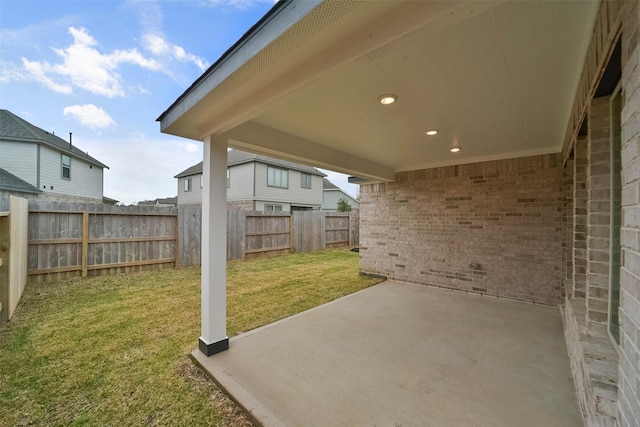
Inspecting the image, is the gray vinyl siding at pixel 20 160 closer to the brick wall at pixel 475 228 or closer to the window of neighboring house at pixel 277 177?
the window of neighboring house at pixel 277 177

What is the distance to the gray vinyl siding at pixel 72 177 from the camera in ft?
37.4

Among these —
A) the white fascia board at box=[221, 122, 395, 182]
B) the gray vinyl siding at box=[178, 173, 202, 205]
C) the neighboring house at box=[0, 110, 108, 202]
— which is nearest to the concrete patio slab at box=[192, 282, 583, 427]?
the white fascia board at box=[221, 122, 395, 182]

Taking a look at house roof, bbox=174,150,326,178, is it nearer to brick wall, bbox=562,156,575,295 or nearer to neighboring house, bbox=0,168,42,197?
neighboring house, bbox=0,168,42,197

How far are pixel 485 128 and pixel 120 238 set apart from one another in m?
7.95

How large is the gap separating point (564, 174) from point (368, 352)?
4.34 meters

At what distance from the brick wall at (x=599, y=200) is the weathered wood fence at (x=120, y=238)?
806 centimetres

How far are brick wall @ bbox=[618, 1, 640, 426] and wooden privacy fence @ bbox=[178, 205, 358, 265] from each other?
8.24 metres

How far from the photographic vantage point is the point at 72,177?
42.0 ft

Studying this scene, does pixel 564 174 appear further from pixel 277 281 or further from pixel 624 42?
pixel 277 281

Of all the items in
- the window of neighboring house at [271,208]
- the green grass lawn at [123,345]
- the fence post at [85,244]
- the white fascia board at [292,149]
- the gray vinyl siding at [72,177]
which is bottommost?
the green grass lawn at [123,345]

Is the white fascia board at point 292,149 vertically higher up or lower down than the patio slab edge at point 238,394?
higher up

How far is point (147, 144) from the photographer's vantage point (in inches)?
610

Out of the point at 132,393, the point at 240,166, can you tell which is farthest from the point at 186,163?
the point at 132,393

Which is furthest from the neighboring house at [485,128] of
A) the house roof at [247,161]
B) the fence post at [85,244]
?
the house roof at [247,161]
